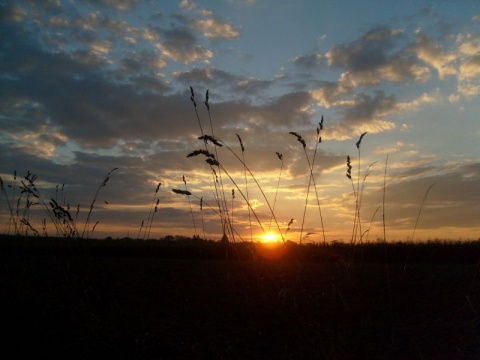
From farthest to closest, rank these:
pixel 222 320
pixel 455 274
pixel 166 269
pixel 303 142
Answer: pixel 166 269 < pixel 455 274 < pixel 303 142 < pixel 222 320

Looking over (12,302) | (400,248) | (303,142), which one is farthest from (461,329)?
(400,248)

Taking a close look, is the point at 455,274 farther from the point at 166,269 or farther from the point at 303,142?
the point at 166,269

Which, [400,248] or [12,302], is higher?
[400,248]

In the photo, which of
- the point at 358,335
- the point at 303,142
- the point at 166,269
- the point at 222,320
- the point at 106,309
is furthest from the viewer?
the point at 166,269

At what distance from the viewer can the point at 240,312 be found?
330 centimetres

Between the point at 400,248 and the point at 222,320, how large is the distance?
14.0 ft

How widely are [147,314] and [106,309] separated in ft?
1.27

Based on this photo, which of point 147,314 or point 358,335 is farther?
point 147,314

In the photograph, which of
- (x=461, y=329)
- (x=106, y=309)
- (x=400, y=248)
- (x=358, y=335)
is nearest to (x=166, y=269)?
(x=106, y=309)

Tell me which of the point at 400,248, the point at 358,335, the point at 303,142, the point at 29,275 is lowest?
the point at 358,335

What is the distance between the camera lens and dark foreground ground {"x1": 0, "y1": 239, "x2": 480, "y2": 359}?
276cm

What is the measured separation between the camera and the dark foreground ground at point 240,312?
2.76m

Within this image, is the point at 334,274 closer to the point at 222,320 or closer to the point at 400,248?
the point at 222,320

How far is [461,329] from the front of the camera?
2.91m
